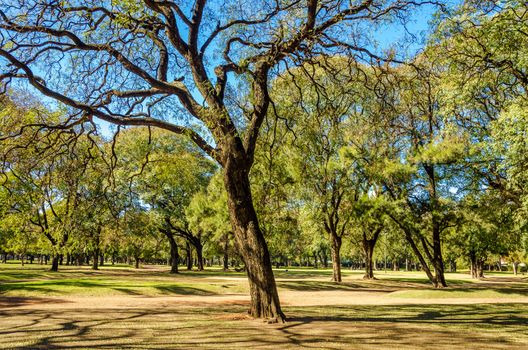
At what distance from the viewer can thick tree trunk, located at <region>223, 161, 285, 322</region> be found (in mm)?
10805

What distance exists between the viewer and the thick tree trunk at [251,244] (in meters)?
10.8

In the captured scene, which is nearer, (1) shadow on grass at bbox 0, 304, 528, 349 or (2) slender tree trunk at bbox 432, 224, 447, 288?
(1) shadow on grass at bbox 0, 304, 528, 349

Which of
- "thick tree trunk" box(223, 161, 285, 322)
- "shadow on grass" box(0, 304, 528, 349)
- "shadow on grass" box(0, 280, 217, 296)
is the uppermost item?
"thick tree trunk" box(223, 161, 285, 322)

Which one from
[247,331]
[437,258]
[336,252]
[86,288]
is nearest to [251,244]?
[247,331]

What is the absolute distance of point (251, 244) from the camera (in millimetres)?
10977

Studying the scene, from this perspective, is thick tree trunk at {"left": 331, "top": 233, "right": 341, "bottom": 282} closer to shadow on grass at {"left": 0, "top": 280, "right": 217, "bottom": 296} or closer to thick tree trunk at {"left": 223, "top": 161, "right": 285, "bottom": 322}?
shadow on grass at {"left": 0, "top": 280, "right": 217, "bottom": 296}

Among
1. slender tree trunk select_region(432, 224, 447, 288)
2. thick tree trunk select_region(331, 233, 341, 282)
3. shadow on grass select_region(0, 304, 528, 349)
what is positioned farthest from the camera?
thick tree trunk select_region(331, 233, 341, 282)

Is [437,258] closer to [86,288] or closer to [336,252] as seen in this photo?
[336,252]

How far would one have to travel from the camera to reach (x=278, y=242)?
3045cm

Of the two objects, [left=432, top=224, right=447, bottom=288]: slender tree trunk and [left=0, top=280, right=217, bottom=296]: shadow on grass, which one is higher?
[left=432, top=224, right=447, bottom=288]: slender tree trunk

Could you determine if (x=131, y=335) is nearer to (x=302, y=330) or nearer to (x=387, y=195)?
(x=302, y=330)

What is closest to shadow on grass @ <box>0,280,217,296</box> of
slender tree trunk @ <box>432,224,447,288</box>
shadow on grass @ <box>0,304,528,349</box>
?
shadow on grass @ <box>0,304,528,349</box>

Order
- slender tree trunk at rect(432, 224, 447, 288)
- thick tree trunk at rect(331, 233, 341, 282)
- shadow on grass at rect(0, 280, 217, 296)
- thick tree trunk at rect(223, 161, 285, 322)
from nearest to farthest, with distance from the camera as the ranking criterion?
thick tree trunk at rect(223, 161, 285, 322) → shadow on grass at rect(0, 280, 217, 296) → slender tree trunk at rect(432, 224, 447, 288) → thick tree trunk at rect(331, 233, 341, 282)

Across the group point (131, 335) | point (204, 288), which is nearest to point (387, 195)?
point (204, 288)
